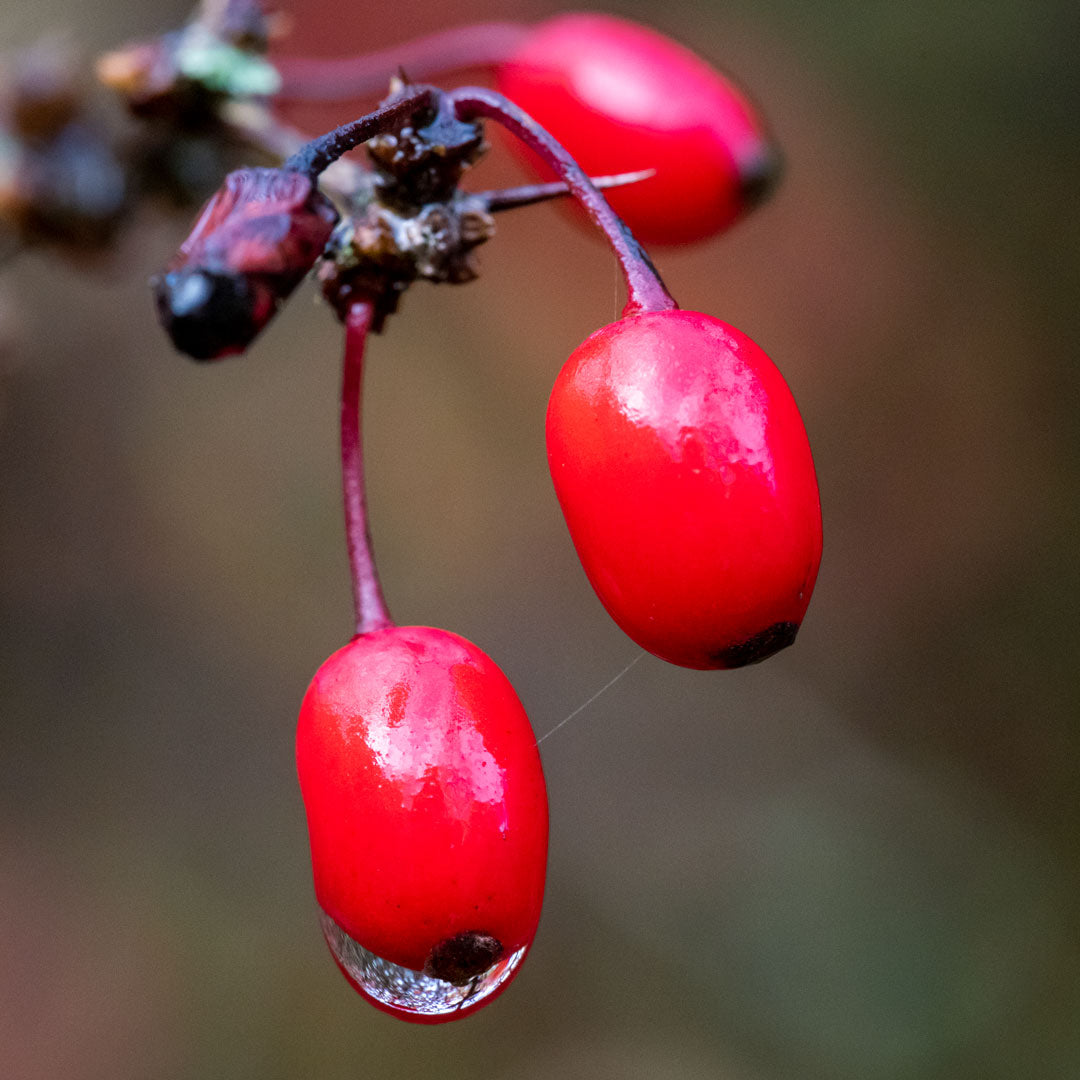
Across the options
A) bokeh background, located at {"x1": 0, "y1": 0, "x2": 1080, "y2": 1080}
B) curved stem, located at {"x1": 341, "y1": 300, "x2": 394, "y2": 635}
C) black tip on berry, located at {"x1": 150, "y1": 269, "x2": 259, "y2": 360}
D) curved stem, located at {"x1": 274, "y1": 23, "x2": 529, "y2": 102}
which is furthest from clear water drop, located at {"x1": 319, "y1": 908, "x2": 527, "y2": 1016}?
bokeh background, located at {"x1": 0, "y1": 0, "x2": 1080, "y2": 1080}

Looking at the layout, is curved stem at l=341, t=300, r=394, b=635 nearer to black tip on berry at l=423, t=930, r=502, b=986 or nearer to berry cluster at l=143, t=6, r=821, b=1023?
berry cluster at l=143, t=6, r=821, b=1023

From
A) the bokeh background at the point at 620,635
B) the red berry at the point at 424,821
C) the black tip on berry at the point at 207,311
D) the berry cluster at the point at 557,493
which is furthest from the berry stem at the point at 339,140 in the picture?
the bokeh background at the point at 620,635

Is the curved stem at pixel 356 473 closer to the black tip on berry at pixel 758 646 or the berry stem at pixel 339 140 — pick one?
the berry stem at pixel 339 140

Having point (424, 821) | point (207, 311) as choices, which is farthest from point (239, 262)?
point (424, 821)

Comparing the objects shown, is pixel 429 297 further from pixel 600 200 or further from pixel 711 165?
pixel 600 200

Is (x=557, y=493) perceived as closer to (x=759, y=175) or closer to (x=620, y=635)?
(x=759, y=175)

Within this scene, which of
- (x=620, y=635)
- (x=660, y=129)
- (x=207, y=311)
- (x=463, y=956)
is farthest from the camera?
(x=620, y=635)
